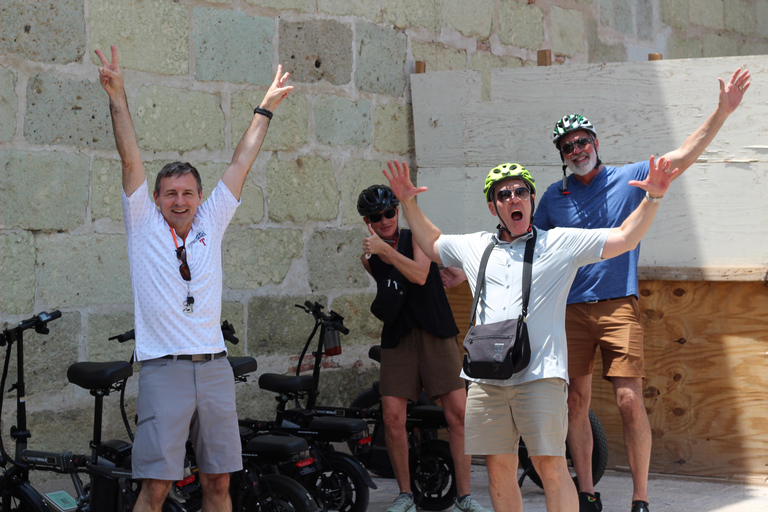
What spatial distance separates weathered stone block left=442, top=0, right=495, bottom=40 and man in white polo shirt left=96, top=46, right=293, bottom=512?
12.7 ft

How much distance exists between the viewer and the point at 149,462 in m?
3.79

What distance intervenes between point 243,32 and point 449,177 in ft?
5.75

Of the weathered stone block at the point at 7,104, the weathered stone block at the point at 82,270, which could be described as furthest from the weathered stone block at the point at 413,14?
the weathered stone block at the point at 7,104

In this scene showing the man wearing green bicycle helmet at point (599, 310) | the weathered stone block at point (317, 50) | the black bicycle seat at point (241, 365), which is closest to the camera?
the man wearing green bicycle helmet at point (599, 310)

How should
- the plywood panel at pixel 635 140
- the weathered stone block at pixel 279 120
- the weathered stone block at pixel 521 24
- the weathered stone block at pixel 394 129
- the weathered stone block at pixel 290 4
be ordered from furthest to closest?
the weathered stone block at pixel 521 24, the weathered stone block at pixel 394 129, the weathered stone block at pixel 290 4, the weathered stone block at pixel 279 120, the plywood panel at pixel 635 140

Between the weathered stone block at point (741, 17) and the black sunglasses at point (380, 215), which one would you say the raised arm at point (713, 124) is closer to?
the black sunglasses at point (380, 215)

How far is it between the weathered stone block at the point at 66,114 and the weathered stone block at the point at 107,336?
0.94 metres

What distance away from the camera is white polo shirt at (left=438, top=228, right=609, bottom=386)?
3.83 m

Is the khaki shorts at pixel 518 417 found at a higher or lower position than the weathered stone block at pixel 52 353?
lower

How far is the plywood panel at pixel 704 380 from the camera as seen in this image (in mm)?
5500

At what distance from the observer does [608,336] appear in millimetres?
4750

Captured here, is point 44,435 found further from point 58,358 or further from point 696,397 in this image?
point 696,397

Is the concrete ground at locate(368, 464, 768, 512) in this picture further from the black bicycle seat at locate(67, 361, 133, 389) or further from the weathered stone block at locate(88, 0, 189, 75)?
the weathered stone block at locate(88, 0, 189, 75)

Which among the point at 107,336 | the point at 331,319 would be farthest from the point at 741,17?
the point at 107,336
